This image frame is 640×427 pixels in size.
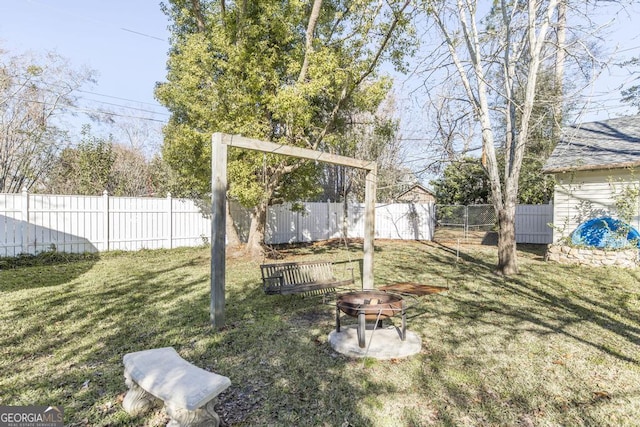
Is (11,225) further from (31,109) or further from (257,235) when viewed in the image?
(31,109)

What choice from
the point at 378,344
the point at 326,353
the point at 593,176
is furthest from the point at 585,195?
the point at 326,353

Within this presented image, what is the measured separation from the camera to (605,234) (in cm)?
982

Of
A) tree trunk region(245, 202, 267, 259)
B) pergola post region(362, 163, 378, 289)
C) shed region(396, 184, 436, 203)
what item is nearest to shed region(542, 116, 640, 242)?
→ pergola post region(362, 163, 378, 289)

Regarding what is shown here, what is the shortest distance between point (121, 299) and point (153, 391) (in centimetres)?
418

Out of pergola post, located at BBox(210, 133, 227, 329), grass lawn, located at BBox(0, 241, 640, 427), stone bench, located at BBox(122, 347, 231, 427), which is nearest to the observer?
stone bench, located at BBox(122, 347, 231, 427)

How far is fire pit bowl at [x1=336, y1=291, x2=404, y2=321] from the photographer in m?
3.93

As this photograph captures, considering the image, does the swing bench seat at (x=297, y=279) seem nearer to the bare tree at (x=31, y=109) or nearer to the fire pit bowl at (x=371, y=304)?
the fire pit bowl at (x=371, y=304)

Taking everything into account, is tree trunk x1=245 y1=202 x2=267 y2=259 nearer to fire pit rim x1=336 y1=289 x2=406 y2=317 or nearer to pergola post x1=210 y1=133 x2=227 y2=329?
pergola post x1=210 y1=133 x2=227 y2=329

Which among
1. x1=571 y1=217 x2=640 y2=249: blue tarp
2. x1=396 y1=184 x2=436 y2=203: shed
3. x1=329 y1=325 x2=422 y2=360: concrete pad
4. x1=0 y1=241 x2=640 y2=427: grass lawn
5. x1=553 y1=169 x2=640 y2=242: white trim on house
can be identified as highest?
x1=396 y1=184 x2=436 y2=203: shed

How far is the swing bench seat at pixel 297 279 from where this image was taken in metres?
5.69

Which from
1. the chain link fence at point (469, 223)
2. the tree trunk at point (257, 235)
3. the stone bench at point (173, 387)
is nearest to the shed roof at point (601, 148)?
the chain link fence at point (469, 223)

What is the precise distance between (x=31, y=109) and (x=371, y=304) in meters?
18.3

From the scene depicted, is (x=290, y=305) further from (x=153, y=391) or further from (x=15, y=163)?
(x=15, y=163)

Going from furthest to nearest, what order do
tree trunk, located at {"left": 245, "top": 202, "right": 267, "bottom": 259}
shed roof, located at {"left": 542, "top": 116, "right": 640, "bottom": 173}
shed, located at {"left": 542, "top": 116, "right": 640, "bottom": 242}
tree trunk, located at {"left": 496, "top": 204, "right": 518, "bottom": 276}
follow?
tree trunk, located at {"left": 245, "top": 202, "right": 267, "bottom": 259} → shed roof, located at {"left": 542, "top": 116, "right": 640, "bottom": 173} → shed, located at {"left": 542, "top": 116, "right": 640, "bottom": 242} → tree trunk, located at {"left": 496, "top": 204, "right": 518, "bottom": 276}
